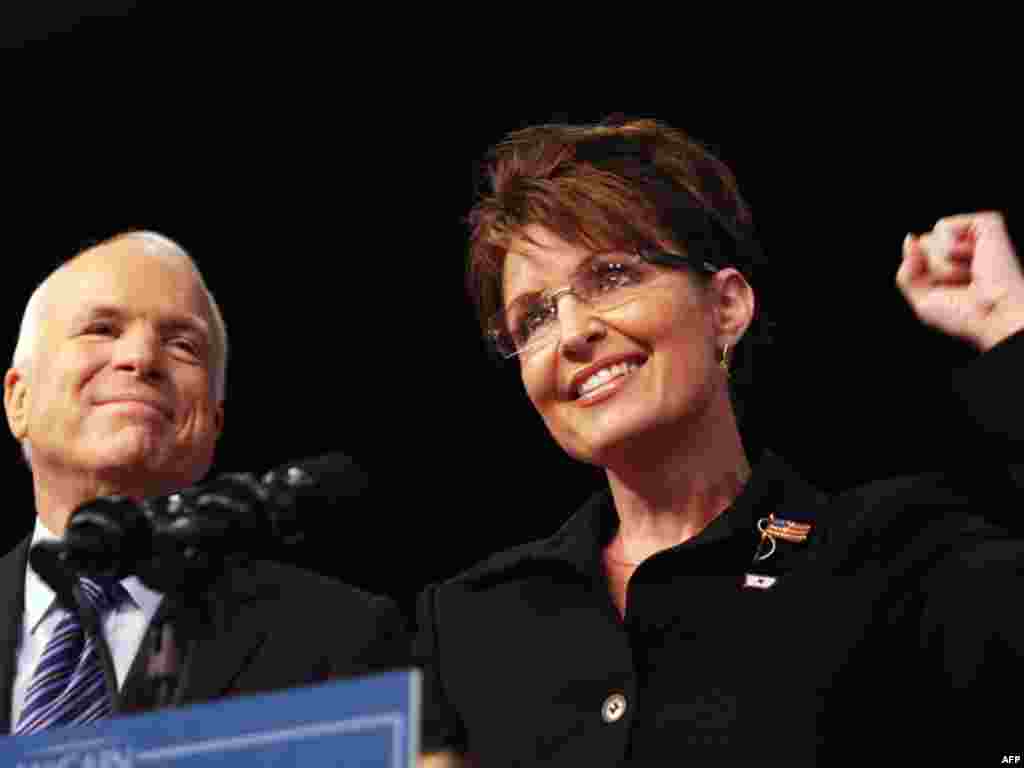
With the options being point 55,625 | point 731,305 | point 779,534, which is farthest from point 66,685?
point 731,305

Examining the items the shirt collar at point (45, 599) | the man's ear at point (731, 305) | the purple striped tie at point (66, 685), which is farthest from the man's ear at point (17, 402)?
the man's ear at point (731, 305)

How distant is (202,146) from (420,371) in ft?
2.66

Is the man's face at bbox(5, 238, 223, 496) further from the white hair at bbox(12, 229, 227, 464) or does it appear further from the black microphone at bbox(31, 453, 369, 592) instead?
the black microphone at bbox(31, 453, 369, 592)

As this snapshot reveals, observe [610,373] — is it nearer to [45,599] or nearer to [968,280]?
[968,280]

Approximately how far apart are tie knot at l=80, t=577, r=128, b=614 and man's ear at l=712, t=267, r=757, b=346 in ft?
3.14

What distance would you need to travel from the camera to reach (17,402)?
8.89 ft

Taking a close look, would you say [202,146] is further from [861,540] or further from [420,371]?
[861,540]

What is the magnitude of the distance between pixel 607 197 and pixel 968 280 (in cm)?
60

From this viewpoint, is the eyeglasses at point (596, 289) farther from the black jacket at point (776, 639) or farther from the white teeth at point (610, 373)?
the black jacket at point (776, 639)

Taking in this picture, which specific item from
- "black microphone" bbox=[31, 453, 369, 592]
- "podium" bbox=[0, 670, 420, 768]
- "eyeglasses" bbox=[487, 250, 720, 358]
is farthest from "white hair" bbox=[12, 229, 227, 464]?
"podium" bbox=[0, 670, 420, 768]

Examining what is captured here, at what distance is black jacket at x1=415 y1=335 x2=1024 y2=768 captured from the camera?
191 centimetres

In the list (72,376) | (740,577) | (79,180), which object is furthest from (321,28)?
(740,577)

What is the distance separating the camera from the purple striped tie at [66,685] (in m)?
2.01

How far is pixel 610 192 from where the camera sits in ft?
7.66
